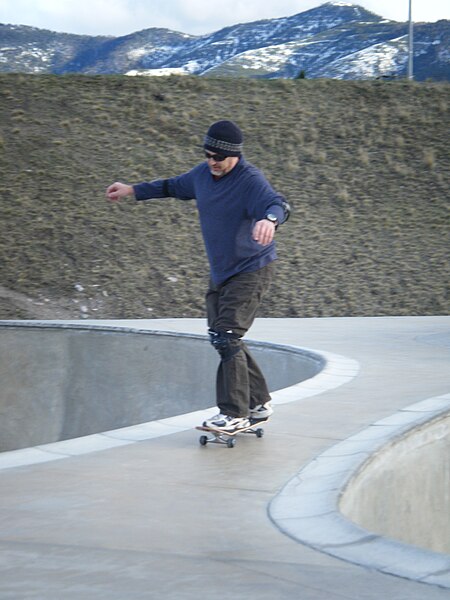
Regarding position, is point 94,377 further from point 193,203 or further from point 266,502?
point 193,203

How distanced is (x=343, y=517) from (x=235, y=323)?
210 centimetres

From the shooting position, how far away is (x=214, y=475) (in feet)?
19.0

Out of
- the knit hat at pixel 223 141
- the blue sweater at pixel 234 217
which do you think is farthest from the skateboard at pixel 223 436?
the knit hat at pixel 223 141

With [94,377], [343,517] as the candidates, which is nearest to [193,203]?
[94,377]

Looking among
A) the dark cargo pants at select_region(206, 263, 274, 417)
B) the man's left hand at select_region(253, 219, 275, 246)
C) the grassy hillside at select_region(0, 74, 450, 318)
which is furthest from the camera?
the grassy hillside at select_region(0, 74, 450, 318)

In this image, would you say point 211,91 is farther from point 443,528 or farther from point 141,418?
point 443,528

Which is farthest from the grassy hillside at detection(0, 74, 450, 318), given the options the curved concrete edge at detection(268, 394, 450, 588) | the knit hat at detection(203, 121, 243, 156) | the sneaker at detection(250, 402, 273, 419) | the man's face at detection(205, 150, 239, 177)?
the curved concrete edge at detection(268, 394, 450, 588)

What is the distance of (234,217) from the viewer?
6633 mm

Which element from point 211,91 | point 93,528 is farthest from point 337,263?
point 93,528

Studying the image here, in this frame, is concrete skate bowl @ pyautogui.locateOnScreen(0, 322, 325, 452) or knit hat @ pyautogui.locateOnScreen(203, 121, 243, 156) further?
concrete skate bowl @ pyautogui.locateOnScreen(0, 322, 325, 452)

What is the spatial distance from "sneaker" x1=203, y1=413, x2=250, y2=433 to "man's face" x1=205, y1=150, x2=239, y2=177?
4.62ft

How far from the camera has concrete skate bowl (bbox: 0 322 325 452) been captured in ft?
42.8

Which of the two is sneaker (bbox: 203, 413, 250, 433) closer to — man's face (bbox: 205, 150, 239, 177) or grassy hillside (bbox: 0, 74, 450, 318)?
man's face (bbox: 205, 150, 239, 177)

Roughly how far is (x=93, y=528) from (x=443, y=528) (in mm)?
2609
